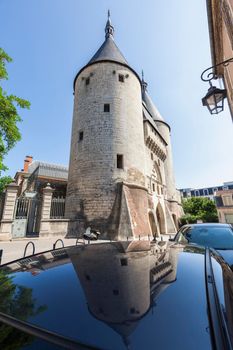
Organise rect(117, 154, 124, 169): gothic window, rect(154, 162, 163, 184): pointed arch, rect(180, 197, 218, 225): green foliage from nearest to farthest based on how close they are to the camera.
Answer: rect(117, 154, 124, 169): gothic window → rect(154, 162, 163, 184): pointed arch → rect(180, 197, 218, 225): green foliage

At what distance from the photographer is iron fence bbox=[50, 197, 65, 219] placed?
41.2ft

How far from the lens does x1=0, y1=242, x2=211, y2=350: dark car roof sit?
0.71m

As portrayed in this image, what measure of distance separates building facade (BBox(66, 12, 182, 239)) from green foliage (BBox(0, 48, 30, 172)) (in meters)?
4.53

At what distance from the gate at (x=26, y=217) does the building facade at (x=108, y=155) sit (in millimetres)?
2069

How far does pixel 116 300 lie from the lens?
97 cm

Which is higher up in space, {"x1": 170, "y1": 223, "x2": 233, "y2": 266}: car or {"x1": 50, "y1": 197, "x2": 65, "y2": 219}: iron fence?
{"x1": 50, "y1": 197, "x2": 65, "y2": 219}: iron fence

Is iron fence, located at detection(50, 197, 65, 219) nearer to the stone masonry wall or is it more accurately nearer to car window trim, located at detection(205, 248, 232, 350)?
the stone masonry wall

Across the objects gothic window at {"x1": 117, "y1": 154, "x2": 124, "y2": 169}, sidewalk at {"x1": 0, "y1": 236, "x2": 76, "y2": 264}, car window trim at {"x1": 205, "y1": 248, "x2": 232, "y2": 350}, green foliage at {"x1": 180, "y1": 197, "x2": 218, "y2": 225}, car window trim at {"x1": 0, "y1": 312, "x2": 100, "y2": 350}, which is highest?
gothic window at {"x1": 117, "y1": 154, "x2": 124, "y2": 169}

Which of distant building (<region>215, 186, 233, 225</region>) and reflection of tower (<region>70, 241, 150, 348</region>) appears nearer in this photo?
reflection of tower (<region>70, 241, 150, 348</region>)

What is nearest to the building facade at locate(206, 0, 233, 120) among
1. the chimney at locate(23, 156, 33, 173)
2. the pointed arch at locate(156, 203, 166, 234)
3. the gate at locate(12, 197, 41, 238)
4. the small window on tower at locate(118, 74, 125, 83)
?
the small window on tower at locate(118, 74, 125, 83)

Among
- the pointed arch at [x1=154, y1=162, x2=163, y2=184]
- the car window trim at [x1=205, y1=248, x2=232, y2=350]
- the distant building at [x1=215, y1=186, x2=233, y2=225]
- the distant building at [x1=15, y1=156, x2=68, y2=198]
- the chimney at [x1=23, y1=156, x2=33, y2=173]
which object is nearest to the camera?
the car window trim at [x1=205, y1=248, x2=232, y2=350]

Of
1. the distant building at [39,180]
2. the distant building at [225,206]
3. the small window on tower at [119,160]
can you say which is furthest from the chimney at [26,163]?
the distant building at [225,206]

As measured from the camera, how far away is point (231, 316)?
0.83 m

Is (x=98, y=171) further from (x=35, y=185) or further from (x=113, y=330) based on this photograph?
(x=113, y=330)
